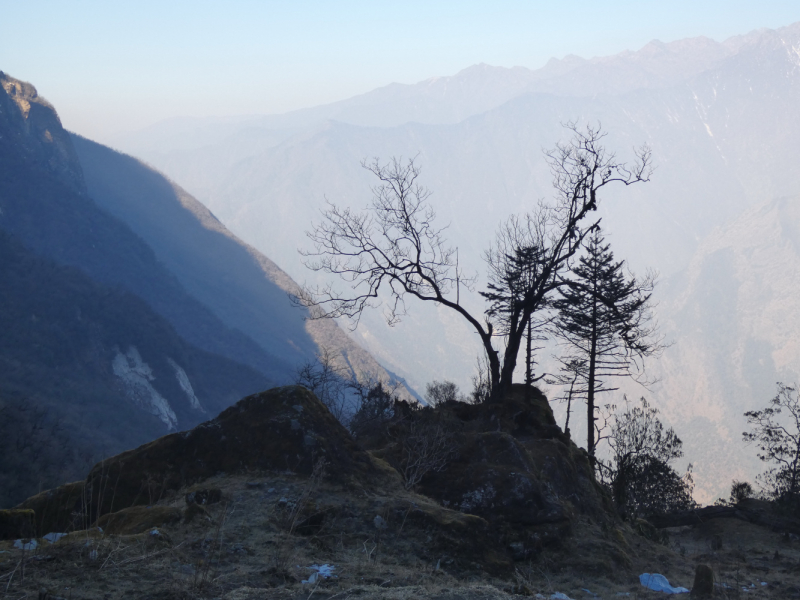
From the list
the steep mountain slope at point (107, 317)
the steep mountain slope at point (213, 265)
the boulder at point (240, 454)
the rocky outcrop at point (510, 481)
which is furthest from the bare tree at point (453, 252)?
the steep mountain slope at point (213, 265)

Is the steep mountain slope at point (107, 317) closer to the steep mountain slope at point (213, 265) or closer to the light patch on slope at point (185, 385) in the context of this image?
the light patch on slope at point (185, 385)

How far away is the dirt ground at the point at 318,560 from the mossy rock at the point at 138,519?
100 mm

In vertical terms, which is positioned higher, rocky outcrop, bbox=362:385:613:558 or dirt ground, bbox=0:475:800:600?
rocky outcrop, bbox=362:385:613:558

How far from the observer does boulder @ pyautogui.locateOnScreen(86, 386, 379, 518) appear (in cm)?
816

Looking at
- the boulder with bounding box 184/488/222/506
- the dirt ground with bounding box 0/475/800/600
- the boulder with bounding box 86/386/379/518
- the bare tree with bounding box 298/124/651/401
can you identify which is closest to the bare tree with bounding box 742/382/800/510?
the bare tree with bounding box 298/124/651/401

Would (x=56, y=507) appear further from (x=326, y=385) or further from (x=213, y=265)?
(x=213, y=265)

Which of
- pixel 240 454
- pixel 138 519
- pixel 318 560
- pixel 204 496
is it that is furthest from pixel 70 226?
pixel 318 560

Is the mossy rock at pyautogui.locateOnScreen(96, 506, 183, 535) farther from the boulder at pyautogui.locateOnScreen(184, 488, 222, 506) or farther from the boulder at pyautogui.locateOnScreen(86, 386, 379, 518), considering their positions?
the boulder at pyautogui.locateOnScreen(86, 386, 379, 518)

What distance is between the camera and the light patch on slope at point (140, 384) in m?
91.4

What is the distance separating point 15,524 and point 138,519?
45.3 inches

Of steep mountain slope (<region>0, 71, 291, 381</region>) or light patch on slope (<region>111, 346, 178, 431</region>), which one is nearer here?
light patch on slope (<region>111, 346, 178, 431</region>)

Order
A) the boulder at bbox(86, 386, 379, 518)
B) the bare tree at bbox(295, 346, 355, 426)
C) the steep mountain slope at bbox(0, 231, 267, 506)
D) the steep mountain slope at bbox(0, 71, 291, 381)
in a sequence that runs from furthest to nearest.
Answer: the steep mountain slope at bbox(0, 71, 291, 381)
the steep mountain slope at bbox(0, 231, 267, 506)
the bare tree at bbox(295, 346, 355, 426)
the boulder at bbox(86, 386, 379, 518)

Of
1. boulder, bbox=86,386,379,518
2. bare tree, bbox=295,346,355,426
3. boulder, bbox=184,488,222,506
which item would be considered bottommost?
boulder, bbox=184,488,222,506

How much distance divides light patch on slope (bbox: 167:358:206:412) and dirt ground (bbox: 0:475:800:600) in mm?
98164
